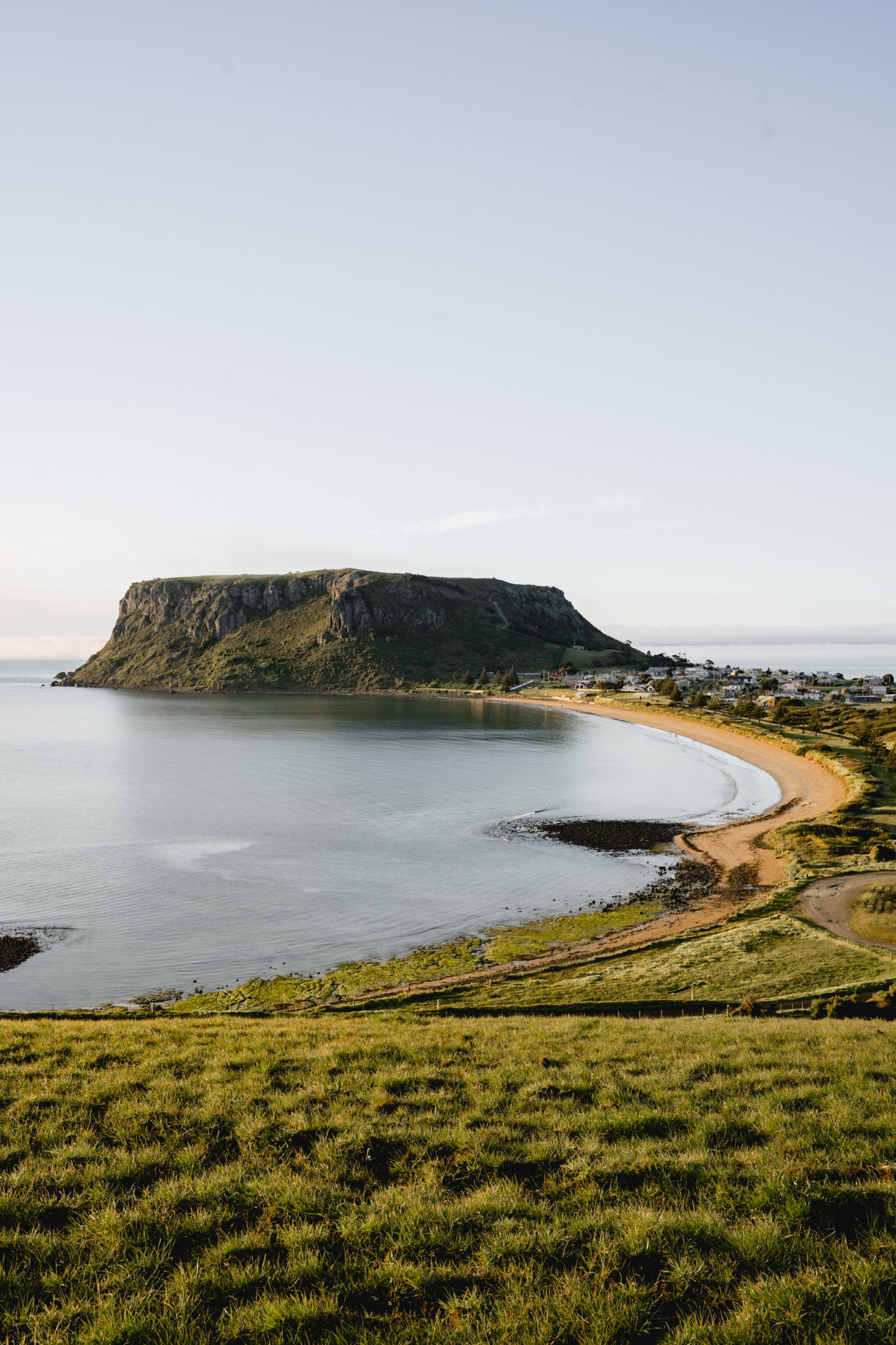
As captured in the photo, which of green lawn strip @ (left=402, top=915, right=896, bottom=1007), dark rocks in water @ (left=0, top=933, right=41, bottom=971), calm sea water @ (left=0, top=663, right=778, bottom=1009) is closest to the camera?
green lawn strip @ (left=402, top=915, right=896, bottom=1007)

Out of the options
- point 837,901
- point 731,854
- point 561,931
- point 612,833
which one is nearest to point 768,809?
point 612,833

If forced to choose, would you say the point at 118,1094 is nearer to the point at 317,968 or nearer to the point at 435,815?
the point at 317,968

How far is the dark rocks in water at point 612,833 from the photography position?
55062 millimetres

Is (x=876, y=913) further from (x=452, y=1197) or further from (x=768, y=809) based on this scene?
(x=768, y=809)

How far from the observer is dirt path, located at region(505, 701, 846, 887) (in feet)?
160

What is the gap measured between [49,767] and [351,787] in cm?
4244

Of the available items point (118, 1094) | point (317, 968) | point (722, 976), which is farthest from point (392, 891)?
point (118, 1094)

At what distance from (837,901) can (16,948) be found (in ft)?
129

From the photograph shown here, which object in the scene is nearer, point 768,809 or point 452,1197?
point 452,1197

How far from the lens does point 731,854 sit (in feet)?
165

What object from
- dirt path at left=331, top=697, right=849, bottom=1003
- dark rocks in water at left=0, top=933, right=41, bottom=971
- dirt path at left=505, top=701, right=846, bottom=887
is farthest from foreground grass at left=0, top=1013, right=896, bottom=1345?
dirt path at left=505, top=701, right=846, bottom=887

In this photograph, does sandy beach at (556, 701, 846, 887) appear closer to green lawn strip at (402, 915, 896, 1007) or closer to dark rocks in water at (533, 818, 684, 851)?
dark rocks in water at (533, 818, 684, 851)

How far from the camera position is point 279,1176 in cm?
963

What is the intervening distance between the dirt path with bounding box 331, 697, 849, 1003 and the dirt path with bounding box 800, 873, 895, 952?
65 cm
